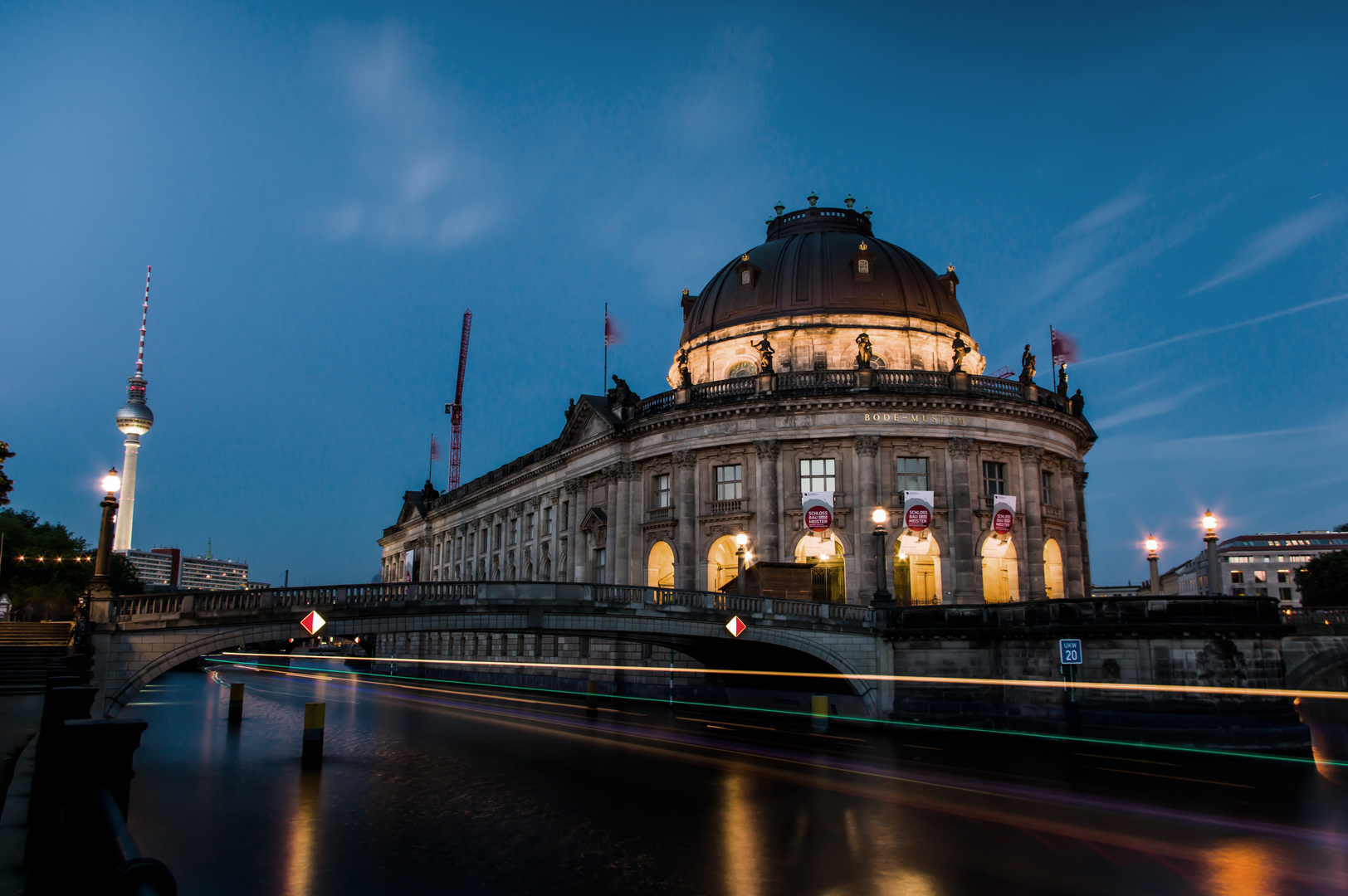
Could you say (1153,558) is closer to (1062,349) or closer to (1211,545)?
(1211,545)

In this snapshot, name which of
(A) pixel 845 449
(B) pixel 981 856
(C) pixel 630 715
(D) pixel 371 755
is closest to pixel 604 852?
(B) pixel 981 856

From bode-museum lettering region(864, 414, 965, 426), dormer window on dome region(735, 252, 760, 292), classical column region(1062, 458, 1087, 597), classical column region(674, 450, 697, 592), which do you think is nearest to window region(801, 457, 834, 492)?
bode-museum lettering region(864, 414, 965, 426)

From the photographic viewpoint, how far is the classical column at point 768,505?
52156 mm

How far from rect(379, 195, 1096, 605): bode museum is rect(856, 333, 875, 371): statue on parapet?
16cm

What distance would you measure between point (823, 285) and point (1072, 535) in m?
20.8

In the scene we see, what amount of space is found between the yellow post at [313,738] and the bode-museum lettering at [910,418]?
32988 mm

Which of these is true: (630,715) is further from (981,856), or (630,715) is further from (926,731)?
(981,856)

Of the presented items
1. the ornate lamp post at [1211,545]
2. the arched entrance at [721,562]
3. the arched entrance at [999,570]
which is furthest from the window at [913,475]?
the ornate lamp post at [1211,545]

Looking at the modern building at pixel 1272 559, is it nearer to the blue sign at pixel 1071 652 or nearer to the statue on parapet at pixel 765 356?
the statue on parapet at pixel 765 356

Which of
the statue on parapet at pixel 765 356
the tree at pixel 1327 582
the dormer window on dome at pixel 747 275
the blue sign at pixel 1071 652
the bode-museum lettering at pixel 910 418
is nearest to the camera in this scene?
→ the blue sign at pixel 1071 652

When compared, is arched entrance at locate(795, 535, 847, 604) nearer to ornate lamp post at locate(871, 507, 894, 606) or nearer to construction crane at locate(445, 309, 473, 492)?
ornate lamp post at locate(871, 507, 894, 606)

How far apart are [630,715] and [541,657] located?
2890cm

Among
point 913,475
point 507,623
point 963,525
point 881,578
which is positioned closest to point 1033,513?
point 963,525

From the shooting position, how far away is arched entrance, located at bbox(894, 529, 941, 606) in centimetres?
5112
